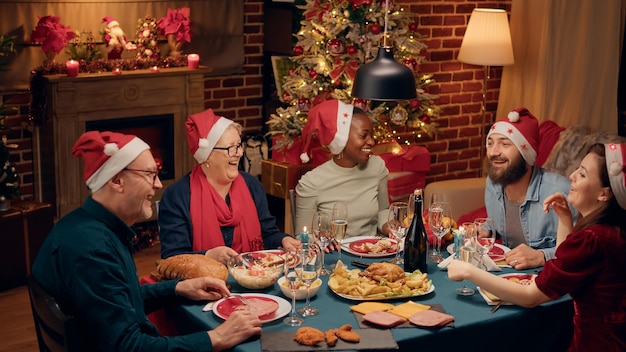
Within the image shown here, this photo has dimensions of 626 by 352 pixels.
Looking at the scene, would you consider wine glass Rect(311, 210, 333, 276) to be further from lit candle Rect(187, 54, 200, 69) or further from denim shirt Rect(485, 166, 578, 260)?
lit candle Rect(187, 54, 200, 69)

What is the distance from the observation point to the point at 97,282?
260 cm

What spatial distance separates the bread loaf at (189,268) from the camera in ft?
10.2

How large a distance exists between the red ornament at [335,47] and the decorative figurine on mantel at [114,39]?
157 centimetres

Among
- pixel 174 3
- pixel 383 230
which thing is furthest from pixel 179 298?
pixel 174 3

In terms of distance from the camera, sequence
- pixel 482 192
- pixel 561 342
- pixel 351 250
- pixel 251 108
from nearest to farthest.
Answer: pixel 561 342, pixel 351 250, pixel 482 192, pixel 251 108

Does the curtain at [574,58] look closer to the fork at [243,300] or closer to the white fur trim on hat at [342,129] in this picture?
the white fur trim on hat at [342,129]

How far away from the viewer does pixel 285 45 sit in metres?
6.94

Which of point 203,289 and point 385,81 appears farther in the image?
point 385,81

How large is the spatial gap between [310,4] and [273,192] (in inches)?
49.9

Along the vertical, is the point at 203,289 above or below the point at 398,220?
below

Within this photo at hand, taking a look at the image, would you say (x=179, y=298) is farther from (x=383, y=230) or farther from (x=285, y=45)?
(x=285, y=45)

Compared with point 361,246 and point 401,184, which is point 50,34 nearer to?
point 401,184

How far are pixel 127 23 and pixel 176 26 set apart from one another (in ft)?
1.17

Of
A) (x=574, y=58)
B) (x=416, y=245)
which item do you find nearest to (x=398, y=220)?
(x=416, y=245)
